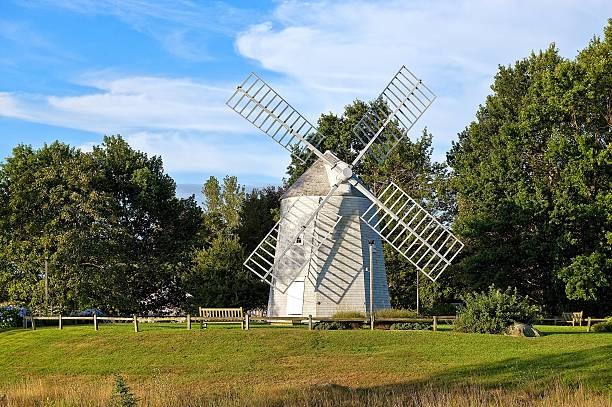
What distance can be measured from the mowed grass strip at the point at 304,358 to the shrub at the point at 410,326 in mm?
1693

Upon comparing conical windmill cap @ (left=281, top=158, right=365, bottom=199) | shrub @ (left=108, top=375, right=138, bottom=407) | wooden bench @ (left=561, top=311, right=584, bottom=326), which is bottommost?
shrub @ (left=108, top=375, right=138, bottom=407)

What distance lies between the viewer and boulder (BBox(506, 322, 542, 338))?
32.0 metres

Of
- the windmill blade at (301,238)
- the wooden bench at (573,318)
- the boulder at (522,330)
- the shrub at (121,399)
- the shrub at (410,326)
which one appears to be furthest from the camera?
the wooden bench at (573,318)

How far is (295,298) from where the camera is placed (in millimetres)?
38375

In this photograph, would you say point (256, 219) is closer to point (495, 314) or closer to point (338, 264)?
point (338, 264)

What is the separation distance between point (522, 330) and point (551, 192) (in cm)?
1764

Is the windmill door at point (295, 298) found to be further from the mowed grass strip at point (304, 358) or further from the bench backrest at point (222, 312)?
the mowed grass strip at point (304, 358)

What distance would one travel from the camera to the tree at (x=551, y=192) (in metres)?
45.7

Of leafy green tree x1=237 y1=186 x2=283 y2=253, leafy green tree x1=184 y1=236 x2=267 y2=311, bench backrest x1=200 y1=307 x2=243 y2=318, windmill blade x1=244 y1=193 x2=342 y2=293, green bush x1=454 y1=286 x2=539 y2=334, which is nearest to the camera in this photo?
green bush x1=454 y1=286 x2=539 y2=334

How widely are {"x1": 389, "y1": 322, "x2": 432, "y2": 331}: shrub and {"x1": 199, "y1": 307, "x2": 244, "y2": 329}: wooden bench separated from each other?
21.2 ft

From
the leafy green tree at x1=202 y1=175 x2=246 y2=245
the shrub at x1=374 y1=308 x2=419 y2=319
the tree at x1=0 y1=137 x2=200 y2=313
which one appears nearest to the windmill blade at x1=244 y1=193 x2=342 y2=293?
the shrub at x1=374 y1=308 x2=419 y2=319

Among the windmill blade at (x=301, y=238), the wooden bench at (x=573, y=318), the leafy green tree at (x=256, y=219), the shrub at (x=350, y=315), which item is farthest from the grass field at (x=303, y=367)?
the leafy green tree at (x=256, y=219)

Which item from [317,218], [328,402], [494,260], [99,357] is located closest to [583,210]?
[494,260]

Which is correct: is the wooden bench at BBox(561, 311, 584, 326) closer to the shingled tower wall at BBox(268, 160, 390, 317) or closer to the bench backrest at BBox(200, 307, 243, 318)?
the shingled tower wall at BBox(268, 160, 390, 317)
